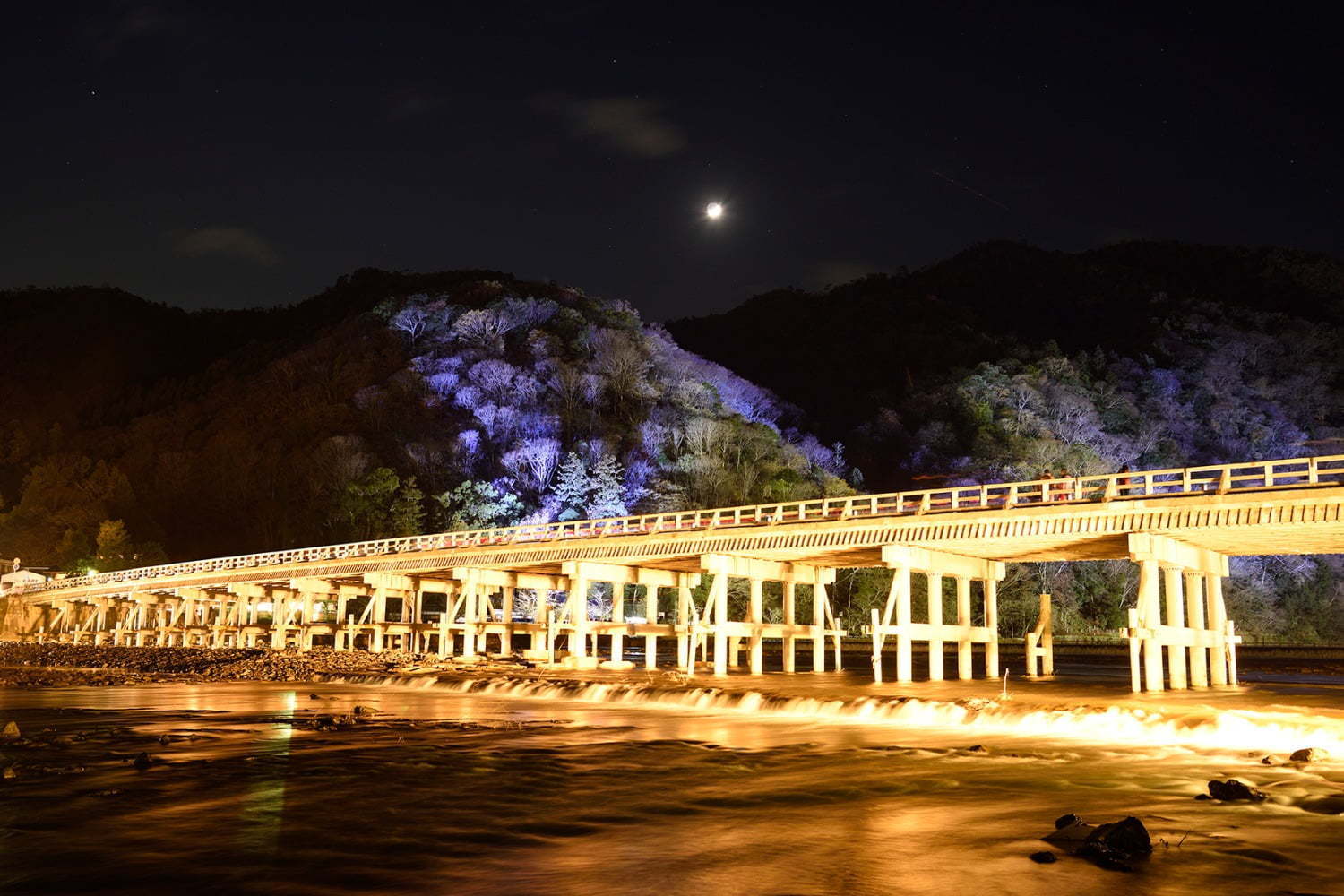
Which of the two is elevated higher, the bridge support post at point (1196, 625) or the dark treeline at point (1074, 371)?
the dark treeline at point (1074, 371)

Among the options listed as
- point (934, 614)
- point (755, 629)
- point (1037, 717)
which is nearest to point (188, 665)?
point (755, 629)

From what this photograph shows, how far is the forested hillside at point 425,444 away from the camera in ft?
212

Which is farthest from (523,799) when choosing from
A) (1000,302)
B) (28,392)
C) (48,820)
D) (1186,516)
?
(28,392)

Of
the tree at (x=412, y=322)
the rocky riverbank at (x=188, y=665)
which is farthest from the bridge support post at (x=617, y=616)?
the tree at (x=412, y=322)

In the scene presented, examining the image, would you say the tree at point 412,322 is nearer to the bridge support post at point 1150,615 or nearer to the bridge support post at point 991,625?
the bridge support post at point 991,625

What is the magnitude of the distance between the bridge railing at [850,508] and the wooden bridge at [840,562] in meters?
0.11

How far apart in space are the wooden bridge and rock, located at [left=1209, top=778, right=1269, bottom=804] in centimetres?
1004

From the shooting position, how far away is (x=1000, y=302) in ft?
382

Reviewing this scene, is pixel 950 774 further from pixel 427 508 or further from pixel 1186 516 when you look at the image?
pixel 427 508

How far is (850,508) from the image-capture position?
28.1m

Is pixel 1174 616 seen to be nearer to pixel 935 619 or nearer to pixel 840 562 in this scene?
pixel 935 619

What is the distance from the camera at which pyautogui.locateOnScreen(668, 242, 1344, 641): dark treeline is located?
5872 centimetres

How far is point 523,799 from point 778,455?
53.9 m

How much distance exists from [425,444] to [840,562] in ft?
141
